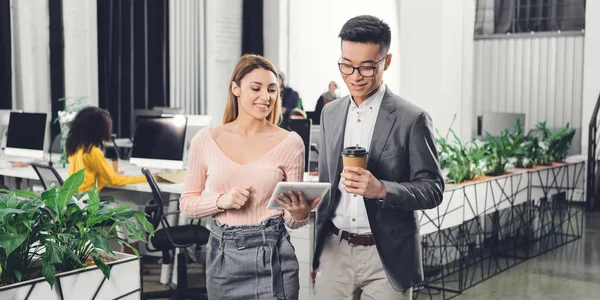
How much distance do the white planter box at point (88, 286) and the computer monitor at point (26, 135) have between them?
4.25 m

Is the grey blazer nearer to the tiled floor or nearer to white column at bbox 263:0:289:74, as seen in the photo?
the tiled floor

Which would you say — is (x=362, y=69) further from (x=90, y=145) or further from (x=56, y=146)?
(x=56, y=146)

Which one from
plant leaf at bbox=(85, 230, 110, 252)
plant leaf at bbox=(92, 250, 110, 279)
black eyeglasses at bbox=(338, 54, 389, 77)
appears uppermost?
black eyeglasses at bbox=(338, 54, 389, 77)

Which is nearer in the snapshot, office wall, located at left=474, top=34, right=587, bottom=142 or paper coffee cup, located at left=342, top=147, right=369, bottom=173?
paper coffee cup, located at left=342, top=147, right=369, bottom=173

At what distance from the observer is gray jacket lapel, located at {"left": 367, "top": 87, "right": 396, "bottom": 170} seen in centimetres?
216

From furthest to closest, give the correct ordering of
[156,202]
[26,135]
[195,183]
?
1. [26,135]
2. [156,202]
3. [195,183]

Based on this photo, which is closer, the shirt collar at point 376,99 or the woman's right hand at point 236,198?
the woman's right hand at point 236,198

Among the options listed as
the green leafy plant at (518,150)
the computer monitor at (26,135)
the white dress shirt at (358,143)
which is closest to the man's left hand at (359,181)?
the white dress shirt at (358,143)

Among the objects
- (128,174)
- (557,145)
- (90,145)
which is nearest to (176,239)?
(90,145)

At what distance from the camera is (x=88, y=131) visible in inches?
192

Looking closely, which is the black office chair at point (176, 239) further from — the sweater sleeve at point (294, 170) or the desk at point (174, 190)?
the sweater sleeve at point (294, 170)

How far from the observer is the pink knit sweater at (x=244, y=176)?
2.17 meters

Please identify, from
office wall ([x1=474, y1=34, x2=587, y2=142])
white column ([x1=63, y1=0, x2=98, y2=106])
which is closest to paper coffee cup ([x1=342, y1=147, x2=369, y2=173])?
white column ([x1=63, y1=0, x2=98, y2=106])

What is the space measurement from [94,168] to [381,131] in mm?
3204
